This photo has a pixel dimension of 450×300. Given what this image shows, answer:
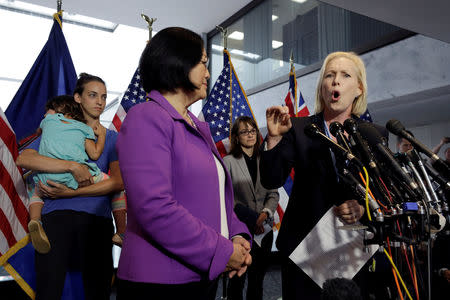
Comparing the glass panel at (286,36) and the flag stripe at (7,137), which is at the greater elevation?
the glass panel at (286,36)

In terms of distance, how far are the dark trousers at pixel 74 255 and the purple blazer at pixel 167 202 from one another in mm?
699

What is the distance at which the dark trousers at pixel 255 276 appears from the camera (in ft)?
8.54

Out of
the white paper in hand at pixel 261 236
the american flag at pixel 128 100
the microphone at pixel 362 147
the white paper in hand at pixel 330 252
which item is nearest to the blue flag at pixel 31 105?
the american flag at pixel 128 100

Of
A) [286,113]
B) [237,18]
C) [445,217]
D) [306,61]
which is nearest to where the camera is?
[445,217]

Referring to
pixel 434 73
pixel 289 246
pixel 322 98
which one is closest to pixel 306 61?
pixel 434 73

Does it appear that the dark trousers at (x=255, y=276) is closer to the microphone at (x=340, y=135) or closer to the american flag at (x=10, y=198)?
the american flag at (x=10, y=198)

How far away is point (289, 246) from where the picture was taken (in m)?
1.28

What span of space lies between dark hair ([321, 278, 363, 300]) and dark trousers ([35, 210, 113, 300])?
3.76ft

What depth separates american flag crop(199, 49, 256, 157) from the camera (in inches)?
148

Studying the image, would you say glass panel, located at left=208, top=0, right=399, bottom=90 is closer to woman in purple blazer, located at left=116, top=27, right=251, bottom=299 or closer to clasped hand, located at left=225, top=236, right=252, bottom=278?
woman in purple blazer, located at left=116, top=27, right=251, bottom=299

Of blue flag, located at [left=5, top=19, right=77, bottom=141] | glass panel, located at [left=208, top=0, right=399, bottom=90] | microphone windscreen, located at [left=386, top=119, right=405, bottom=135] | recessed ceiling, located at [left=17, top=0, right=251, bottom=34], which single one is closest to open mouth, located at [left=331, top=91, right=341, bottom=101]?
microphone windscreen, located at [left=386, top=119, right=405, bottom=135]

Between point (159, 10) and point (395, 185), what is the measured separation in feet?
24.4

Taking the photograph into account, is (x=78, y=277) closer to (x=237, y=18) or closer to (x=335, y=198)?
(x=335, y=198)

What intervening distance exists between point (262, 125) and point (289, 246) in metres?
5.60
